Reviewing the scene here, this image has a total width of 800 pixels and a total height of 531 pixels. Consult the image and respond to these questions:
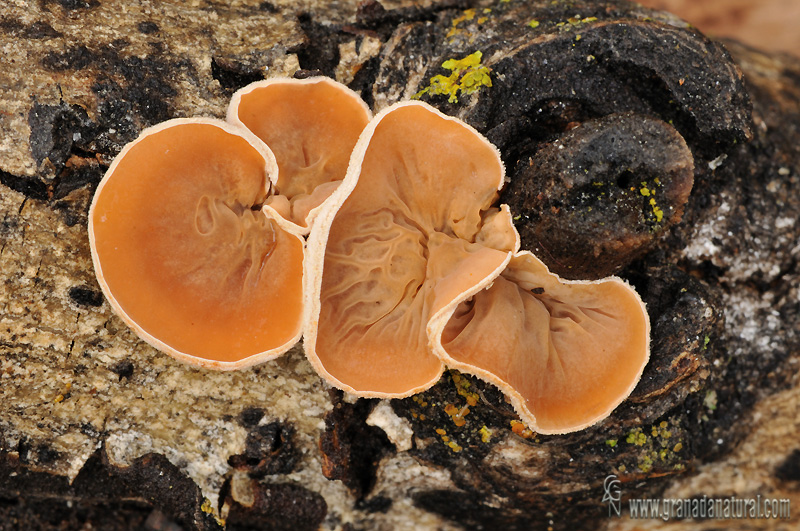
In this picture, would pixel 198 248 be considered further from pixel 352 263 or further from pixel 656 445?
pixel 656 445

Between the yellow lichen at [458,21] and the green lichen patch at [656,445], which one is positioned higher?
the yellow lichen at [458,21]

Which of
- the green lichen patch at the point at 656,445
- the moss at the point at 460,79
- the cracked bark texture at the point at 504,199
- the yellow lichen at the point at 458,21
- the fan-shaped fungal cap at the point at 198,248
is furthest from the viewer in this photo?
the yellow lichen at the point at 458,21

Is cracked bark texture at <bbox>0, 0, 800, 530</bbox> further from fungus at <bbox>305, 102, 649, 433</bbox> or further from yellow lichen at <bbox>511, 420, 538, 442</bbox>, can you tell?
fungus at <bbox>305, 102, 649, 433</bbox>

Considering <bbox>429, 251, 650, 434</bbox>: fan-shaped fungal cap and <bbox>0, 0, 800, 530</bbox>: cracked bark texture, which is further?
<bbox>0, 0, 800, 530</bbox>: cracked bark texture

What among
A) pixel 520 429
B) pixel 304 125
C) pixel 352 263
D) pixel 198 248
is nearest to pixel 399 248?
pixel 352 263

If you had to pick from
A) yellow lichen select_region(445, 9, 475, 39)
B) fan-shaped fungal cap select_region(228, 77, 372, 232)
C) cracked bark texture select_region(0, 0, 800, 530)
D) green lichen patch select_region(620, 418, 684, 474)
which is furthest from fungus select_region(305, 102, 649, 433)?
yellow lichen select_region(445, 9, 475, 39)

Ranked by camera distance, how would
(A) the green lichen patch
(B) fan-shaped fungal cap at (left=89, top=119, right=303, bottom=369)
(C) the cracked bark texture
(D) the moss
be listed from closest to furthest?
1. (B) fan-shaped fungal cap at (left=89, top=119, right=303, bottom=369)
2. (C) the cracked bark texture
3. (D) the moss
4. (A) the green lichen patch

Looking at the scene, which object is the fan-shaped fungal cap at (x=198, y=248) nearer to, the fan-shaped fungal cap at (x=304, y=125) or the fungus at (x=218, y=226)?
the fungus at (x=218, y=226)

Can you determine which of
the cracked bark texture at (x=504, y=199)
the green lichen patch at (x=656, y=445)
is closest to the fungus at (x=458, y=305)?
the cracked bark texture at (x=504, y=199)
